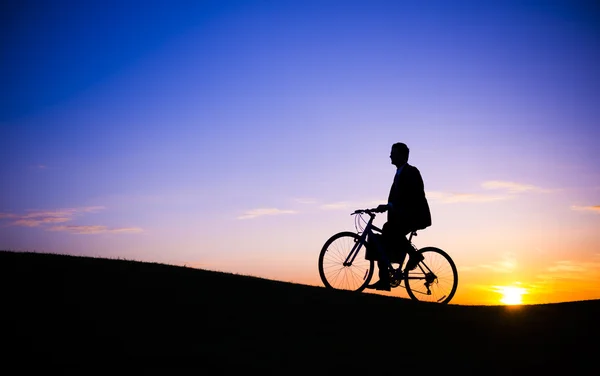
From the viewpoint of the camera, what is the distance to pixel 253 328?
693 centimetres

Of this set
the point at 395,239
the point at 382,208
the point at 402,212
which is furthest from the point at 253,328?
the point at 402,212

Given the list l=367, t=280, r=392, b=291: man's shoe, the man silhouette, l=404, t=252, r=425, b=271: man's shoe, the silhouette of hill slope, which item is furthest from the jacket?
the silhouette of hill slope

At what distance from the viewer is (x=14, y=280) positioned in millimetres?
8625

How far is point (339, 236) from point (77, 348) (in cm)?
563

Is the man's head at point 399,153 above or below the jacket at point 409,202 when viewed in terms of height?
above

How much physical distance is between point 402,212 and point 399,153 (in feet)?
4.30

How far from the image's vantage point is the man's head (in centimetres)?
988

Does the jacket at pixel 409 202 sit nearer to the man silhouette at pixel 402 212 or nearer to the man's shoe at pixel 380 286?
the man silhouette at pixel 402 212

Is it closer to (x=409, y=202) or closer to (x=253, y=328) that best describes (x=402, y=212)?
(x=409, y=202)

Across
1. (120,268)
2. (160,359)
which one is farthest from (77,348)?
(120,268)

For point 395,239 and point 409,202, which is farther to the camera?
point 395,239

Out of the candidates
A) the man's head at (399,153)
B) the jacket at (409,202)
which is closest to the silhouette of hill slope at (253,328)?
the jacket at (409,202)

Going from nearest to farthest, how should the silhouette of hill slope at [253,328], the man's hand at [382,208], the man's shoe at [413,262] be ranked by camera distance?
the silhouette of hill slope at [253,328], the man's hand at [382,208], the man's shoe at [413,262]

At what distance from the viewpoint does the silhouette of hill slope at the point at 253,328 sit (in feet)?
19.3
